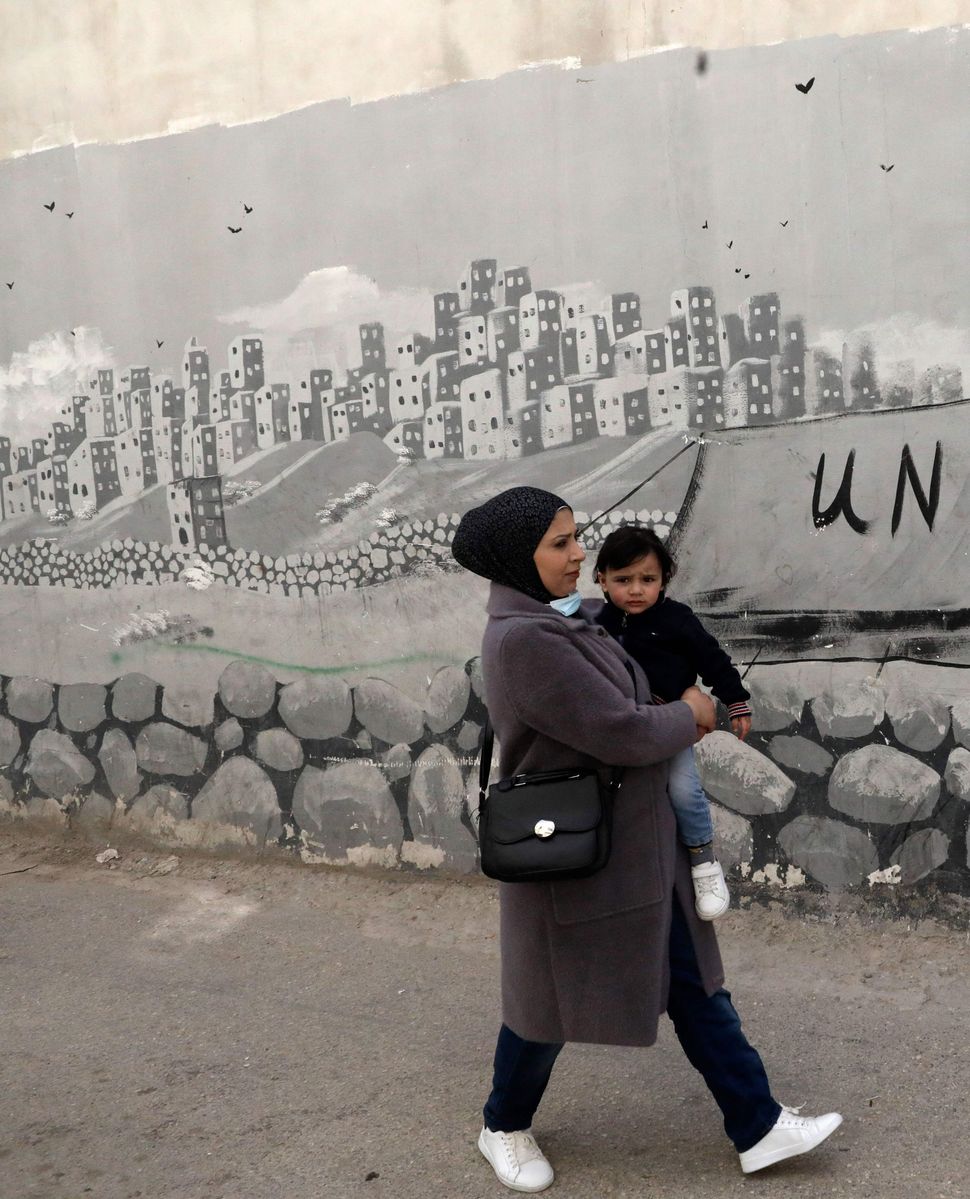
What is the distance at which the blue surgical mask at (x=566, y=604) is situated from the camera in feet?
9.18

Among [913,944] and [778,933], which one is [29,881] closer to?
[778,933]

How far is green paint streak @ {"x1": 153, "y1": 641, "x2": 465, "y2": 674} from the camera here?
486 centimetres

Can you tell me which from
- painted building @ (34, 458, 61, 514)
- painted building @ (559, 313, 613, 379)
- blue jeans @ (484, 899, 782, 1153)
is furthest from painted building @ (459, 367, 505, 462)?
blue jeans @ (484, 899, 782, 1153)

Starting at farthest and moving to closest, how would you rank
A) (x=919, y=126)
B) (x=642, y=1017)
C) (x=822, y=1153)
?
1. (x=919, y=126)
2. (x=822, y=1153)
3. (x=642, y=1017)

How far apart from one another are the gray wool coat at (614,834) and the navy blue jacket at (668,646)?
0.76 ft

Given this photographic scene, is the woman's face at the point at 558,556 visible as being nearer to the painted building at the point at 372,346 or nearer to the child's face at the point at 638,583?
the child's face at the point at 638,583

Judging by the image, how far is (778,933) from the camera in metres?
4.25

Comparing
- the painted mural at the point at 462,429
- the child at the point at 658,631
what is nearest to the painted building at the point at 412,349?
the painted mural at the point at 462,429

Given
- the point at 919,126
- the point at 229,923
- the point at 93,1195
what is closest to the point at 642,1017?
the point at 93,1195

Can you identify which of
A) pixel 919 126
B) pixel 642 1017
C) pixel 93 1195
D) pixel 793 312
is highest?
pixel 919 126

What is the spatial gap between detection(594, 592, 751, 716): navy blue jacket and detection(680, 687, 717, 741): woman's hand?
0.72 feet

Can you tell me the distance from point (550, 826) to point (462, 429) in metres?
2.28

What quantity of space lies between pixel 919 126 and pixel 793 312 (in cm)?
66

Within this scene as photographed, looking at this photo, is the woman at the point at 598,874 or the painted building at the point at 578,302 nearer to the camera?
the woman at the point at 598,874
